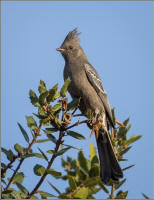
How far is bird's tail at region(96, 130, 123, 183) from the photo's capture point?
5061 mm

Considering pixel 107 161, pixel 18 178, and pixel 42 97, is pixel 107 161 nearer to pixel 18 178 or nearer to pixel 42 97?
pixel 42 97

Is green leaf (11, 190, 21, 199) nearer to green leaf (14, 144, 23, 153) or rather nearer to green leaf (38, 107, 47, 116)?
green leaf (14, 144, 23, 153)

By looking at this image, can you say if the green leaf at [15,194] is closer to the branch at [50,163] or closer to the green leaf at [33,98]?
the branch at [50,163]

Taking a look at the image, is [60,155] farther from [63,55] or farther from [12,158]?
[63,55]

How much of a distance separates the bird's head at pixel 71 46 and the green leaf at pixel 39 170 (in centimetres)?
449

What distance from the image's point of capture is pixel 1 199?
8.58 ft

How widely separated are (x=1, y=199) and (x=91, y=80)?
14.0ft

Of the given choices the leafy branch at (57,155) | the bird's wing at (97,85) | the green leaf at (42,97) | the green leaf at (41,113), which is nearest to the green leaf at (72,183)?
the leafy branch at (57,155)

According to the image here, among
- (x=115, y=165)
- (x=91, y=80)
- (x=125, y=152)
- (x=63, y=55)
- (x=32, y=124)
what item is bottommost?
(x=115, y=165)

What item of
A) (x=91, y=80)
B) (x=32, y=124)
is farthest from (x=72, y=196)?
(x=91, y=80)

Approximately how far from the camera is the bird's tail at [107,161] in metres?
5.06

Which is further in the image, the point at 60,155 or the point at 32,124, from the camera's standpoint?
the point at 32,124

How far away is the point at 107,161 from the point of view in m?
5.60

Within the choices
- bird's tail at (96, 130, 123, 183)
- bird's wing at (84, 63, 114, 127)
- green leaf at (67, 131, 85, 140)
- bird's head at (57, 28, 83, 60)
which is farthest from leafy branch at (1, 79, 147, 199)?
bird's head at (57, 28, 83, 60)
